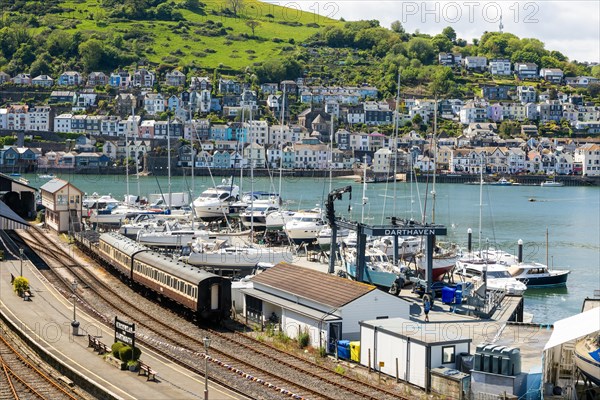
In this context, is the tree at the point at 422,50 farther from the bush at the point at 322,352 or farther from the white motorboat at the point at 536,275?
the bush at the point at 322,352

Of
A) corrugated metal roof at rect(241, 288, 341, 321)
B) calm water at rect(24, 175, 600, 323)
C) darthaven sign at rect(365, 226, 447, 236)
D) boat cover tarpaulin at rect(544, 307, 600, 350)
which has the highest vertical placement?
darthaven sign at rect(365, 226, 447, 236)

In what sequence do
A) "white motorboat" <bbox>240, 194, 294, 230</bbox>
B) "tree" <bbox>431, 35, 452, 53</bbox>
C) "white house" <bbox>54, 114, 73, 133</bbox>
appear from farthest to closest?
"tree" <bbox>431, 35, 452, 53</bbox> < "white house" <bbox>54, 114, 73, 133</bbox> < "white motorboat" <bbox>240, 194, 294, 230</bbox>

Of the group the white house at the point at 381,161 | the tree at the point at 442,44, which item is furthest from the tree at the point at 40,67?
the tree at the point at 442,44

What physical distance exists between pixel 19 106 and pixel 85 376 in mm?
116794

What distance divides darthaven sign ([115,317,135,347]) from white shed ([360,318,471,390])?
480cm

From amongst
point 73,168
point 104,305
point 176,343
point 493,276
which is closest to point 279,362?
point 176,343

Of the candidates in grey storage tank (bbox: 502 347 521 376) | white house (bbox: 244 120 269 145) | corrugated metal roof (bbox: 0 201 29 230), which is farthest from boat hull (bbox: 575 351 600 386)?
white house (bbox: 244 120 269 145)

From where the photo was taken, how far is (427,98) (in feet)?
497

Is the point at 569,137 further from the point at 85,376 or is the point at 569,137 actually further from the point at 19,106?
the point at 85,376

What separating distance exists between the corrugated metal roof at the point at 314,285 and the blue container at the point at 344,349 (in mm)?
1142

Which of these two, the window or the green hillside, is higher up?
the green hillside

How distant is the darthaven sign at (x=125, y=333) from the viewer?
2012 centimetres

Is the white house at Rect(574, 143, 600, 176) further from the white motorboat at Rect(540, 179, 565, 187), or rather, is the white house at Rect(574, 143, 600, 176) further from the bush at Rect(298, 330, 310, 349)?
the bush at Rect(298, 330, 310, 349)

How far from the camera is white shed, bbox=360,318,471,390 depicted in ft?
63.5
